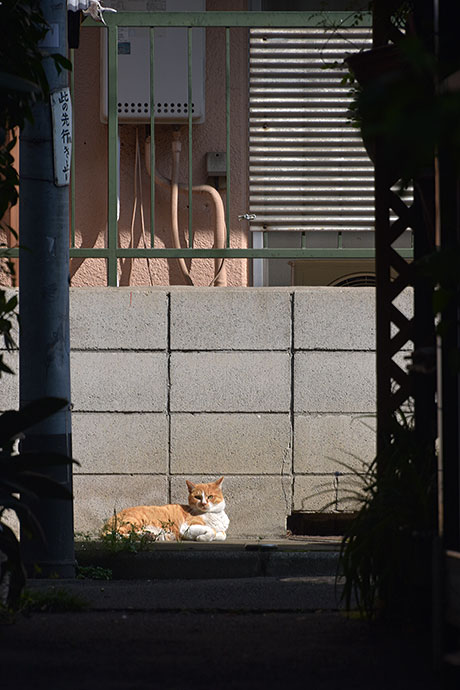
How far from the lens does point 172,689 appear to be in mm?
2771

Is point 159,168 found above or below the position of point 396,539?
above

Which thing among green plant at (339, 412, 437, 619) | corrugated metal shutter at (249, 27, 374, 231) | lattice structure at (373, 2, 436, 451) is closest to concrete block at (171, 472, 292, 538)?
corrugated metal shutter at (249, 27, 374, 231)

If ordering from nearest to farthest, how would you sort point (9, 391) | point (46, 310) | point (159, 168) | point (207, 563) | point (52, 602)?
point (52, 602) < point (46, 310) < point (207, 563) < point (9, 391) < point (159, 168)

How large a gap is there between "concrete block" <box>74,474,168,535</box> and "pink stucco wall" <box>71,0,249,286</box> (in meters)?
1.56

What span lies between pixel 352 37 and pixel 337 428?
293 centimetres

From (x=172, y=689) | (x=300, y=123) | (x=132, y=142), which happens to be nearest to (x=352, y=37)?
(x=300, y=123)

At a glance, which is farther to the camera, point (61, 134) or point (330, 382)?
point (330, 382)

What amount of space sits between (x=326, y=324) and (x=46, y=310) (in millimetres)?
2073

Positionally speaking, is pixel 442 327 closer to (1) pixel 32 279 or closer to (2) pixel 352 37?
(1) pixel 32 279

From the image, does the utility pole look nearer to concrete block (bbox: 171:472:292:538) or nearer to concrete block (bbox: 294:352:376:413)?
concrete block (bbox: 171:472:292:538)

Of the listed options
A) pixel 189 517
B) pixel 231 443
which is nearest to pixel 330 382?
pixel 231 443

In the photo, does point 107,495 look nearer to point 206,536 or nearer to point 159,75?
point 206,536

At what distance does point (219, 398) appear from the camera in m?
6.17

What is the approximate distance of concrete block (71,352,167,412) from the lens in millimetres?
6164
